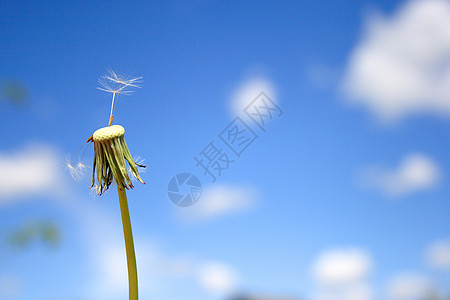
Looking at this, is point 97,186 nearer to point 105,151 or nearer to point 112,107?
point 105,151

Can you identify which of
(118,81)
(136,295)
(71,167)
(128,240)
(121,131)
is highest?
(118,81)

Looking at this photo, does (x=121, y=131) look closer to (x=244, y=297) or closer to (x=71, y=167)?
(x=71, y=167)

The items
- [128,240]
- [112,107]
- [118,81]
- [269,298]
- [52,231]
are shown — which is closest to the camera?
[128,240]

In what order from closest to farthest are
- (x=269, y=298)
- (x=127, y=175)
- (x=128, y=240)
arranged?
(x=128, y=240)
(x=127, y=175)
(x=269, y=298)

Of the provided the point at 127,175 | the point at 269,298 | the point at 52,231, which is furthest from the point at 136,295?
the point at 269,298

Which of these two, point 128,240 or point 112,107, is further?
point 112,107

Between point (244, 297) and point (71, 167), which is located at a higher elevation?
point (244, 297)
